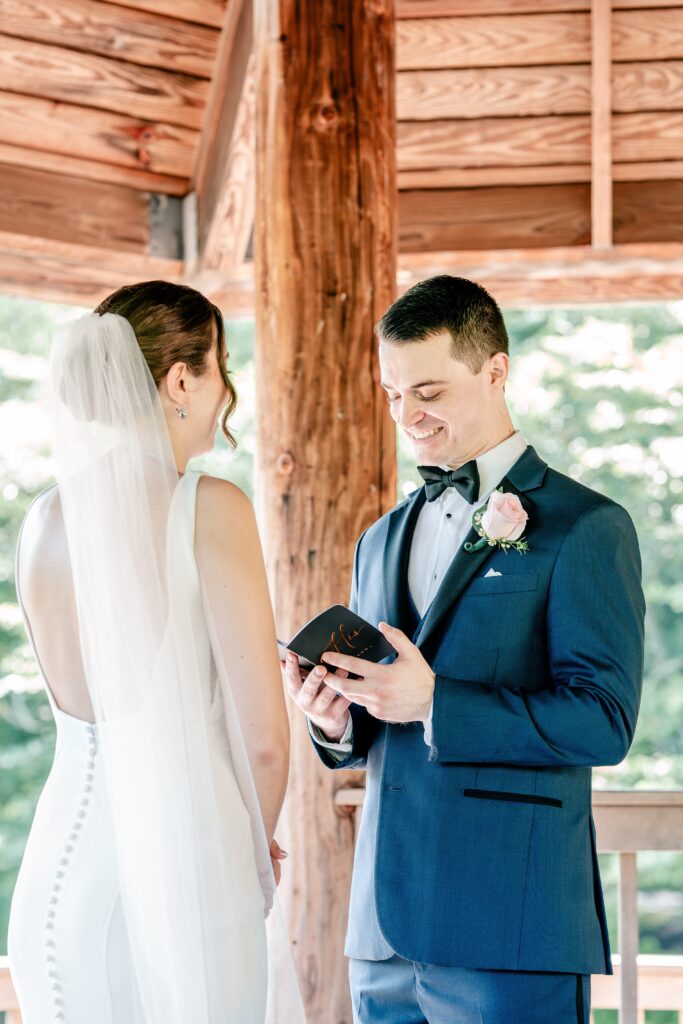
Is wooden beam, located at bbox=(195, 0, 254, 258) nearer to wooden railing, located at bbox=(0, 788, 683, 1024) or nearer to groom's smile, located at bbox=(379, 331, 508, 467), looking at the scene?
groom's smile, located at bbox=(379, 331, 508, 467)

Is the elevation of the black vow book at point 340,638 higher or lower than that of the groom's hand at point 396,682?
higher

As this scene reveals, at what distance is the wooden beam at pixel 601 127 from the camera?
4.54 meters

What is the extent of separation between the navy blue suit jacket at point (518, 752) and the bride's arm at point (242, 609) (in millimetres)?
261

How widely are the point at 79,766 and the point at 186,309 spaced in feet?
2.75

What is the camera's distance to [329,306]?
310 cm

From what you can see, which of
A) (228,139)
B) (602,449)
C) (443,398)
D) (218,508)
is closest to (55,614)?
(218,508)

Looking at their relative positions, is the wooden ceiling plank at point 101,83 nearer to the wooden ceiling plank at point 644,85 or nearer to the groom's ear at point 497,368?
the wooden ceiling plank at point 644,85

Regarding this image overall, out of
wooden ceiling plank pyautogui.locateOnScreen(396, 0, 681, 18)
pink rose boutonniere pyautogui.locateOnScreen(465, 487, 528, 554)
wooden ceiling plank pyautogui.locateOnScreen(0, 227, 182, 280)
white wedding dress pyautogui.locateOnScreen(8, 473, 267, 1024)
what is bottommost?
white wedding dress pyautogui.locateOnScreen(8, 473, 267, 1024)

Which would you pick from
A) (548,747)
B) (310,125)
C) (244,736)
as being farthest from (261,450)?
(548,747)

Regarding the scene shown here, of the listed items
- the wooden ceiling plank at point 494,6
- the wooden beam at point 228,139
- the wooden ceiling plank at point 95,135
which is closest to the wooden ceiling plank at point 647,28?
the wooden ceiling plank at point 494,6

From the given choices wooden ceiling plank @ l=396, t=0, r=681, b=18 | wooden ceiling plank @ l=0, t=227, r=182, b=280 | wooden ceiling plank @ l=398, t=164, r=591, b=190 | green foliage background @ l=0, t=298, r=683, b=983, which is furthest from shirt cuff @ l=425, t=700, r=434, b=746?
green foliage background @ l=0, t=298, r=683, b=983

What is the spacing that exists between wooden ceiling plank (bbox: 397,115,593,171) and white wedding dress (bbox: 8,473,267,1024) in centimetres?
313

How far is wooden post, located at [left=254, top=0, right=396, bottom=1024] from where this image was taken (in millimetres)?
3029

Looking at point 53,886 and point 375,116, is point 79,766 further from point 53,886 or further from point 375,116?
point 375,116
